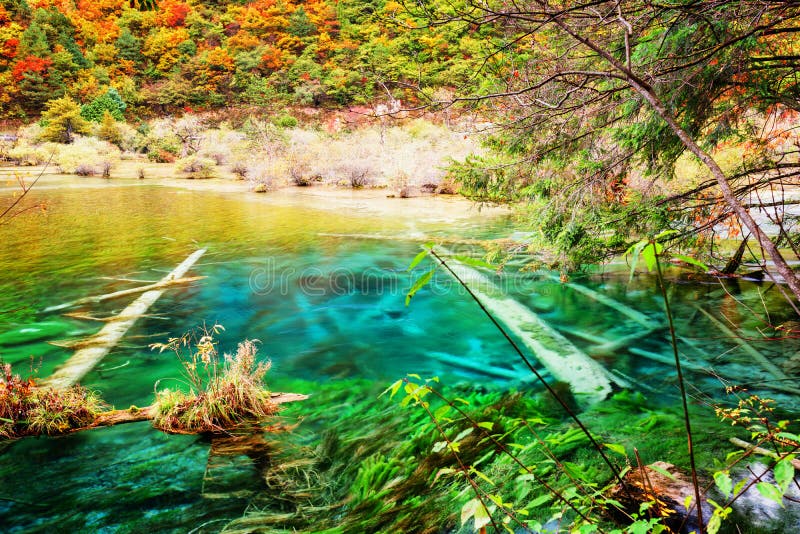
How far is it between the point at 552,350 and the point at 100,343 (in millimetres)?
5431

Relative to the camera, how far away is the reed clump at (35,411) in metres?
3.78

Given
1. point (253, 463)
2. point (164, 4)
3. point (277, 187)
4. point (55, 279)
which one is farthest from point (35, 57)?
point (253, 463)

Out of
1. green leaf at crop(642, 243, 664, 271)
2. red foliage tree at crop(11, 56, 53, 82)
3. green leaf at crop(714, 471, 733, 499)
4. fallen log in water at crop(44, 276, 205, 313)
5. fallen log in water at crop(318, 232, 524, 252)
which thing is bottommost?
fallen log in water at crop(44, 276, 205, 313)

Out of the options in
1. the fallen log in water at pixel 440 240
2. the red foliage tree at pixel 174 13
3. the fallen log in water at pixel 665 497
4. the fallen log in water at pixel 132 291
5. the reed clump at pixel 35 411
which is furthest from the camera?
the red foliage tree at pixel 174 13

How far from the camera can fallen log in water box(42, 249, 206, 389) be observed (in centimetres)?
489

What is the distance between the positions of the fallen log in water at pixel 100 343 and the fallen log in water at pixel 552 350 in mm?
4178

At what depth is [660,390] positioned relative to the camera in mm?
4359

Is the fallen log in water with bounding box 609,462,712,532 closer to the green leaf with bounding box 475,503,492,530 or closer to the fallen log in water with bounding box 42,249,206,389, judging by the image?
the green leaf with bounding box 475,503,492,530

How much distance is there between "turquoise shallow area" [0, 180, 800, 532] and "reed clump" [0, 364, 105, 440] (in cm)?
13

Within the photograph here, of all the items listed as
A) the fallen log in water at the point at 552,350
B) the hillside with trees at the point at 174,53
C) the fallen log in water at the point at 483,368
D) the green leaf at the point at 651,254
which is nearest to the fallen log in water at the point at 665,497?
the green leaf at the point at 651,254

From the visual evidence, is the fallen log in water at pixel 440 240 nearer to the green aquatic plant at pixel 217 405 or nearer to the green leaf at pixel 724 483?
the green aquatic plant at pixel 217 405

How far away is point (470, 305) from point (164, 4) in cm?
5111

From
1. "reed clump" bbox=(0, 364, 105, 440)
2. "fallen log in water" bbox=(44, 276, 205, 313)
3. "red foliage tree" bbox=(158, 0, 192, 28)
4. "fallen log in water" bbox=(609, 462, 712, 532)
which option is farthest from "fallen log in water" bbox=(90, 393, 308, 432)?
"red foliage tree" bbox=(158, 0, 192, 28)

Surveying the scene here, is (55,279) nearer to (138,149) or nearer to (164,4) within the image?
(138,149)
